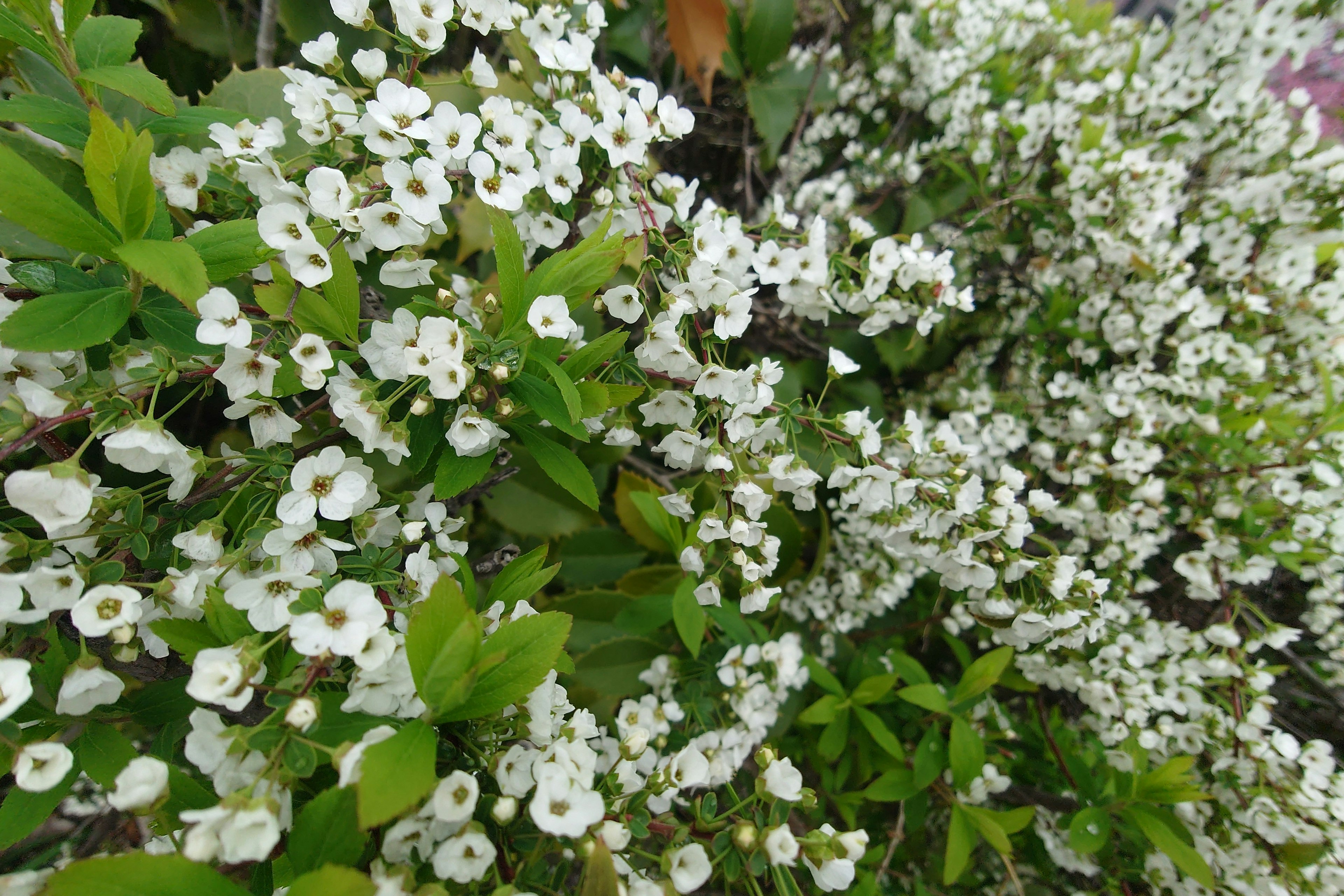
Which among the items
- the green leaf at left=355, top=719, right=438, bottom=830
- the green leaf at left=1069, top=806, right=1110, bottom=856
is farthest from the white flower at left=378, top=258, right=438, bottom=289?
the green leaf at left=1069, top=806, right=1110, bottom=856

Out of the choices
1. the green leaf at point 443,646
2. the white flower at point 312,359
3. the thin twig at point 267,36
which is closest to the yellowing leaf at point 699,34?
the thin twig at point 267,36

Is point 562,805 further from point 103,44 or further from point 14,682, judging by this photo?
point 103,44

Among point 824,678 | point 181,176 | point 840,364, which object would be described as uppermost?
point 840,364

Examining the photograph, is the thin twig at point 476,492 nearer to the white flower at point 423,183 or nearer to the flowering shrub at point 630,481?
the flowering shrub at point 630,481

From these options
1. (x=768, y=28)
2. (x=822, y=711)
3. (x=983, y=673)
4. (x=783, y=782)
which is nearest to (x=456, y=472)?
(x=783, y=782)

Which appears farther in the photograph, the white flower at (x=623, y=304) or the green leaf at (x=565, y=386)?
the white flower at (x=623, y=304)

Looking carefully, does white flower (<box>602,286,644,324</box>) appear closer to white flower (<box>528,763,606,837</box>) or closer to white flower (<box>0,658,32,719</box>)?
white flower (<box>528,763,606,837</box>)

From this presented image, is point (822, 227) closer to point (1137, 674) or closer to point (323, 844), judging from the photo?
point (323, 844)
